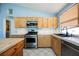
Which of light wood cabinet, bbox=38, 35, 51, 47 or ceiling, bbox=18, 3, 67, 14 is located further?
light wood cabinet, bbox=38, 35, 51, 47

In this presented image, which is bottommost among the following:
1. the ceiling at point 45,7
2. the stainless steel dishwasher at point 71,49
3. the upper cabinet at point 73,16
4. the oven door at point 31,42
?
the oven door at point 31,42

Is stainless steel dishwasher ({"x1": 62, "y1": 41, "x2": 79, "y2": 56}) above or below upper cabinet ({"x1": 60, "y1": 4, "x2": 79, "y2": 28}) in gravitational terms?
below

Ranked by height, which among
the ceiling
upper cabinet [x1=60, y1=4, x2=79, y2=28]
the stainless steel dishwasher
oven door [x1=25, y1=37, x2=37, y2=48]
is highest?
Result: the ceiling

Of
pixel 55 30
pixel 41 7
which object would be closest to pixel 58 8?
pixel 41 7

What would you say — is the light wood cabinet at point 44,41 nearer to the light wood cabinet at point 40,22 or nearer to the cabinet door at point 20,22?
the light wood cabinet at point 40,22

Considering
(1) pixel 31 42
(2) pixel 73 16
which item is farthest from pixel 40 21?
(2) pixel 73 16

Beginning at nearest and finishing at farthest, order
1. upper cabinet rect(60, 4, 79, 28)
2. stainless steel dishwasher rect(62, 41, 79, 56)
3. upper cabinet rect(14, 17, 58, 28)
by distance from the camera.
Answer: stainless steel dishwasher rect(62, 41, 79, 56)
upper cabinet rect(60, 4, 79, 28)
upper cabinet rect(14, 17, 58, 28)

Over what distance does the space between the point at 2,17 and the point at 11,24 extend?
0.85 metres

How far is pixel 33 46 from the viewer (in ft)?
20.1

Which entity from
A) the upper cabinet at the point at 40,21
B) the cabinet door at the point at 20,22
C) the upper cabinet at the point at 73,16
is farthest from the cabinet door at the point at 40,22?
the upper cabinet at the point at 73,16

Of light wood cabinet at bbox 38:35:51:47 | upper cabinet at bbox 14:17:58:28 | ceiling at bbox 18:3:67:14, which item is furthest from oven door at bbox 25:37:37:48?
ceiling at bbox 18:3:67:14

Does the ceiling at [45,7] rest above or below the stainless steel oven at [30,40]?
above

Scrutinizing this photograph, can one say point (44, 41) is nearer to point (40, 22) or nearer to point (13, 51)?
point (40, 22)

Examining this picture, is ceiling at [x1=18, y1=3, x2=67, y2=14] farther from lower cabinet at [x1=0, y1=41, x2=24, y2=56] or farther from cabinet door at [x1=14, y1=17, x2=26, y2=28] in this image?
lower cabinet at [x1=0, y1=41, x2=24, y2=56]
